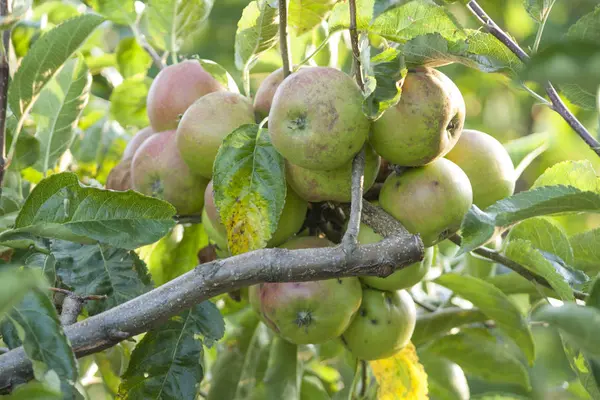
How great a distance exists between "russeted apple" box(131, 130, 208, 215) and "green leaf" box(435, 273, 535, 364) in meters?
0.47

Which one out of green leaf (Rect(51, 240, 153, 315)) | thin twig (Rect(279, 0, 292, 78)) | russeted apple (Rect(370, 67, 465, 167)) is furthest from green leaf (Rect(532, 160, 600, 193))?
green leaf (Rect(51, 240, 153, 315))

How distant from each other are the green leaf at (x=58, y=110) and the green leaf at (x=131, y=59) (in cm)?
27

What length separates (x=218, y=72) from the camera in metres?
1.20

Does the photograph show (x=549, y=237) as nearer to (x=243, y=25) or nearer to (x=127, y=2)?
(x=243, y=25)

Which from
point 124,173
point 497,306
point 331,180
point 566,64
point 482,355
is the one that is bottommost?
point 482,355

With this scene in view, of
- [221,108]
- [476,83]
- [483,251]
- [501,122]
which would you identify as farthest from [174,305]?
[501,122]

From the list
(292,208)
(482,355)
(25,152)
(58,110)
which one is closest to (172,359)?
(292,208)

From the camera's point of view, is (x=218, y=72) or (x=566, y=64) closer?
(x=566, y=64)

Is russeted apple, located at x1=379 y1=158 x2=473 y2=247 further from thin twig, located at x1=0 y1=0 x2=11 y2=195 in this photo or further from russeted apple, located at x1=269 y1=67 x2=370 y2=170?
thin twig, located at x1=0 y1=0 x2=11 y2=195

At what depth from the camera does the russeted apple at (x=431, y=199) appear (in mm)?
979

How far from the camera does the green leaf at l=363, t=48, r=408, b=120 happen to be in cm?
85

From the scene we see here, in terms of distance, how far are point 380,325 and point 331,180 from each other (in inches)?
9.4

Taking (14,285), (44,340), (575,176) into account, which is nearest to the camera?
(14,285)

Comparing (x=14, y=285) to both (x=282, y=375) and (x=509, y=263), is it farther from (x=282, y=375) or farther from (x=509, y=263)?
(x=282, y=375)
